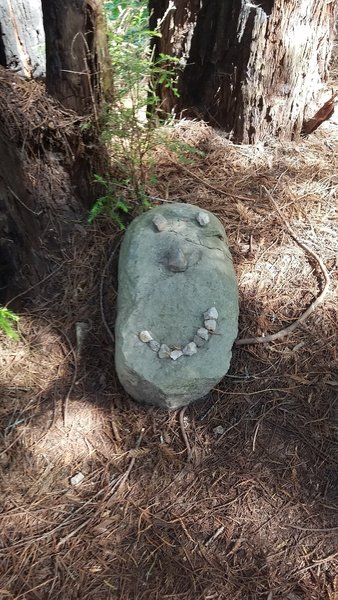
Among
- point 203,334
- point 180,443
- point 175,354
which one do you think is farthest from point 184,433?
point 203,334

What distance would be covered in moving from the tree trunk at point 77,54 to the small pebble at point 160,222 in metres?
0.65

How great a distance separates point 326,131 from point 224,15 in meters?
1.15

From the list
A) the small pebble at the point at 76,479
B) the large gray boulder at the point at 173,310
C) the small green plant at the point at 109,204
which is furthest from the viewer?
the small green plant at the point at 109,204

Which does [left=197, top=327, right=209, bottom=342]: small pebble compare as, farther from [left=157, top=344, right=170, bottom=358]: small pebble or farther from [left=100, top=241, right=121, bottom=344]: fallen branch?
[left=100, top=241, right=121, bottom=344]: fallen branch

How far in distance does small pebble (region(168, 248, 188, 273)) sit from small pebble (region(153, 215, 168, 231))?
0.18 meters

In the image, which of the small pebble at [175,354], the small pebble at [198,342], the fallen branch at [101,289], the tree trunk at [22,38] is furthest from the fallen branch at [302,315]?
the tree trunk at [22,38]

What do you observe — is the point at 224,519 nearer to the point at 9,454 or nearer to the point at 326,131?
the point at 9,454

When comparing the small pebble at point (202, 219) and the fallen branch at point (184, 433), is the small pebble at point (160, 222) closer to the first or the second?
the small pebble at point (202, 219)

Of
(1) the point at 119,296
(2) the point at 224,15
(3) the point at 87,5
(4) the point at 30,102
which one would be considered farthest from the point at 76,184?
(2) the point at 224,15

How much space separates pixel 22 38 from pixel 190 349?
7.29 feet

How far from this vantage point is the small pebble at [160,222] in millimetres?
2758

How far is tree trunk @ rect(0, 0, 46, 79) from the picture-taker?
2.97 metres

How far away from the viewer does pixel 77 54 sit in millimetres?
2455

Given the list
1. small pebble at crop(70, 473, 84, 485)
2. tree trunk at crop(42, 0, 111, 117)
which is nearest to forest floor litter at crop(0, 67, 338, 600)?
small pebble at crop(70, 473, 84, 485)
